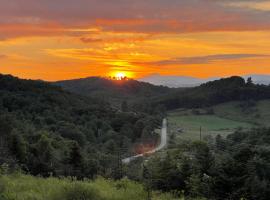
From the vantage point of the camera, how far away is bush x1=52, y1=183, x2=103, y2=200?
9859 mm

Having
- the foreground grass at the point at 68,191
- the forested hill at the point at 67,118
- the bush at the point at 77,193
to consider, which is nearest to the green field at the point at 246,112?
the forested hill at the point at 67,118

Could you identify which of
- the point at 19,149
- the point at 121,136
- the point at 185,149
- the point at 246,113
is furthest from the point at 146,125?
the point at 185,149

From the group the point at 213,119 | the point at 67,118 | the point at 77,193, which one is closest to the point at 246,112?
the point at 213,119

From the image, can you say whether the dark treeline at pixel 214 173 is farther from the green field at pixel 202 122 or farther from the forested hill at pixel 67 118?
the green field at pixel 202 122

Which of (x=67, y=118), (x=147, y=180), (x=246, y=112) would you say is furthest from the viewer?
(x=246, y=112)

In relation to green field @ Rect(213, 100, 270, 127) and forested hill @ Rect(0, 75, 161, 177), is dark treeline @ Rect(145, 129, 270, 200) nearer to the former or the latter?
forested hill @ Rect(0, 75, 161, 177)

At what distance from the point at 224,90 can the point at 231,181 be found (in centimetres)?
18567

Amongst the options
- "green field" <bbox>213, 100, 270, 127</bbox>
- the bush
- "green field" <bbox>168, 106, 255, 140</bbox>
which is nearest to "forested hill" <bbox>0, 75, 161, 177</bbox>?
"green field" <bbox>168, 106, 255, 140</bbox>

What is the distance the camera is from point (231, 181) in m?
11.4

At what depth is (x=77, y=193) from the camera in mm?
9914

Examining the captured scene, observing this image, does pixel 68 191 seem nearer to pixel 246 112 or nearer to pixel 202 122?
pixel 202 122

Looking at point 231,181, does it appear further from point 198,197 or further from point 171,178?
point 171,178

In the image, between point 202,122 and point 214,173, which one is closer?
point 214,173

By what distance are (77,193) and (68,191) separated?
199 mm
